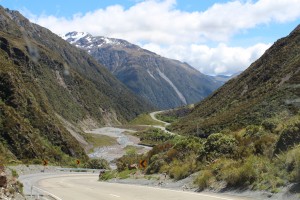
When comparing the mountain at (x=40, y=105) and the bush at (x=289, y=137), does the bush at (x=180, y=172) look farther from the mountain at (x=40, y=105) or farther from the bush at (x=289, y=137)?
the mountain at (x=40, y=105)

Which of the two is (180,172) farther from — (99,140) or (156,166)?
(99,140)

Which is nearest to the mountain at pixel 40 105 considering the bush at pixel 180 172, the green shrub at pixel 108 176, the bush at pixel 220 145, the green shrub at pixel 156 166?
the green shrub at pixel 108 176

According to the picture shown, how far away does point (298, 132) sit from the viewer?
56.1ft

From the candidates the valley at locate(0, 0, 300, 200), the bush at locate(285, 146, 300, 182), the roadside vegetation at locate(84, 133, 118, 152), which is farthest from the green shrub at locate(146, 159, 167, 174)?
the roadside vegetation at locate(84, 133, 118, 152)

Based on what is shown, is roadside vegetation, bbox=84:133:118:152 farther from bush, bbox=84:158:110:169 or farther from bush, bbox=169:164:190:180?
bush, bbox=169:164:190:180

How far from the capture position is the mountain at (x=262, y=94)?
57.6 m

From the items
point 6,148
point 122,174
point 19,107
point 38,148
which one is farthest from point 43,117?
point 122,174

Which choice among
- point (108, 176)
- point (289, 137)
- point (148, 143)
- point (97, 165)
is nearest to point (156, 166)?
point (108, 176)

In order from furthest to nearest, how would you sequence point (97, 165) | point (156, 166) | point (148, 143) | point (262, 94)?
point (148, 143), point (262, 94), point (97, 165), point (156, 166)

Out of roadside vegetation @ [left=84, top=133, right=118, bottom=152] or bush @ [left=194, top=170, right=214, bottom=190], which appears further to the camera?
roadside vegetation @ [left=84, top=133, right=118, bottom=152]

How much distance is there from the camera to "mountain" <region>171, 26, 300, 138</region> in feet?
189

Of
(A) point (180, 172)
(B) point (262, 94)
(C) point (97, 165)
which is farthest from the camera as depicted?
(B) point (262, 94)

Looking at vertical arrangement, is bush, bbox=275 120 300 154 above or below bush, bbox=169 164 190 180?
above

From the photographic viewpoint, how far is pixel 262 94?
2881 inches
